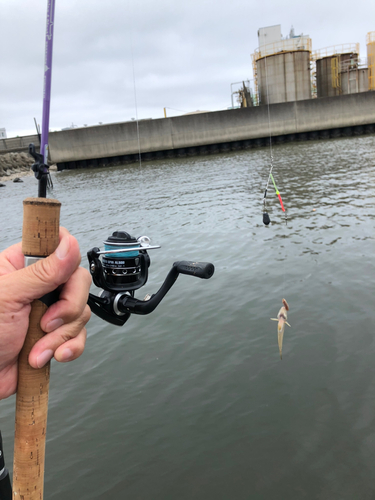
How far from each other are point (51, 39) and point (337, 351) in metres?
4.51

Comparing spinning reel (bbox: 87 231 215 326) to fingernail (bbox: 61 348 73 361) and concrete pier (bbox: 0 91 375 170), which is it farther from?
concrete pier (bbox: 0 91 375 170)

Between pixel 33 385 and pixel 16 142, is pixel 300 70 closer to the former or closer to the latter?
pixel 16 142

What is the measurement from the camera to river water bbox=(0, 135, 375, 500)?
3529 mm

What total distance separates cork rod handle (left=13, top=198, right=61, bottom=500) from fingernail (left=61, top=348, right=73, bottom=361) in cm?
9

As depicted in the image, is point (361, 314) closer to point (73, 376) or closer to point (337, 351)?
point (337, 351)

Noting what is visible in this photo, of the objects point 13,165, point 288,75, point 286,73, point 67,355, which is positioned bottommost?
point 67,355

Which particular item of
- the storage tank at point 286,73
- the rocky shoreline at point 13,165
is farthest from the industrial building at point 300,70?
the rocky shoreline at point 13,165

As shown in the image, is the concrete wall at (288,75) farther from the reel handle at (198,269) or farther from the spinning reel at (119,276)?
the reel handle at (198,269)

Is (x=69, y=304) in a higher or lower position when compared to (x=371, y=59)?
lower

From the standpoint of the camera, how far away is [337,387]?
433 cm

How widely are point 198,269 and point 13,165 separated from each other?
41441 millimetres

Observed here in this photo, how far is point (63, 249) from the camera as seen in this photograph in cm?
139

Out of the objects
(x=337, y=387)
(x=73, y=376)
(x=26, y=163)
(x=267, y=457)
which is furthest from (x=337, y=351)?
(x=26, y=163)

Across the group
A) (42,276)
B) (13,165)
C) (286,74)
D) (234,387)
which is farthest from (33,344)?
(13,165)
